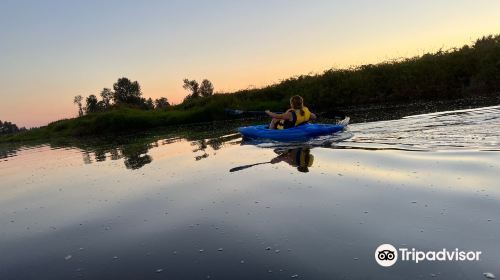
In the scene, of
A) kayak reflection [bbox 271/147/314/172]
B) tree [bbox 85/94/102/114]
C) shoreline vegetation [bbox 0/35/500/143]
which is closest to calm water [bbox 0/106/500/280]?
kayak reflection [bbox 271/147/314/172]

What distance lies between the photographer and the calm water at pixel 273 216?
3564 mm

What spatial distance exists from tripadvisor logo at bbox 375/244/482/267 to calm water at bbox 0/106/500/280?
7 centimetres

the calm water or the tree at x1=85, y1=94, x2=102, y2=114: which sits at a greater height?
the tree at x1=85, y1=94, x2=102, y2=114

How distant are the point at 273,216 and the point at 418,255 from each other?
1.86 meters

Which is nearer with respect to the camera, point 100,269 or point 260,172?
point 100,269

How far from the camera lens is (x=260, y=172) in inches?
302

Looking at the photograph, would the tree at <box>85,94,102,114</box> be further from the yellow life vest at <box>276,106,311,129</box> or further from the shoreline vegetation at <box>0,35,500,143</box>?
the yellow life vest at <box>276,106,311,129</box>

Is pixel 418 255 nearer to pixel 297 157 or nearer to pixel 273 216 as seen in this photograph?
pixel 273 216

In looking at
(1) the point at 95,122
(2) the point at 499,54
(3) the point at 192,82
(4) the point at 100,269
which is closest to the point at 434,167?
(4) the point at 100,269

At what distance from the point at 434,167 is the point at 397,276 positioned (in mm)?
→ 3676

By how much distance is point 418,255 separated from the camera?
3.37m

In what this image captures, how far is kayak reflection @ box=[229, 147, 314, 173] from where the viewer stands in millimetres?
7868

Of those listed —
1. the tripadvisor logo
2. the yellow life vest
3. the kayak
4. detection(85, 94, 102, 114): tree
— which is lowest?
the tripadvisor logo

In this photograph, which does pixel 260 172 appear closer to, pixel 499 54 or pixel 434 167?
pixel 434 167
